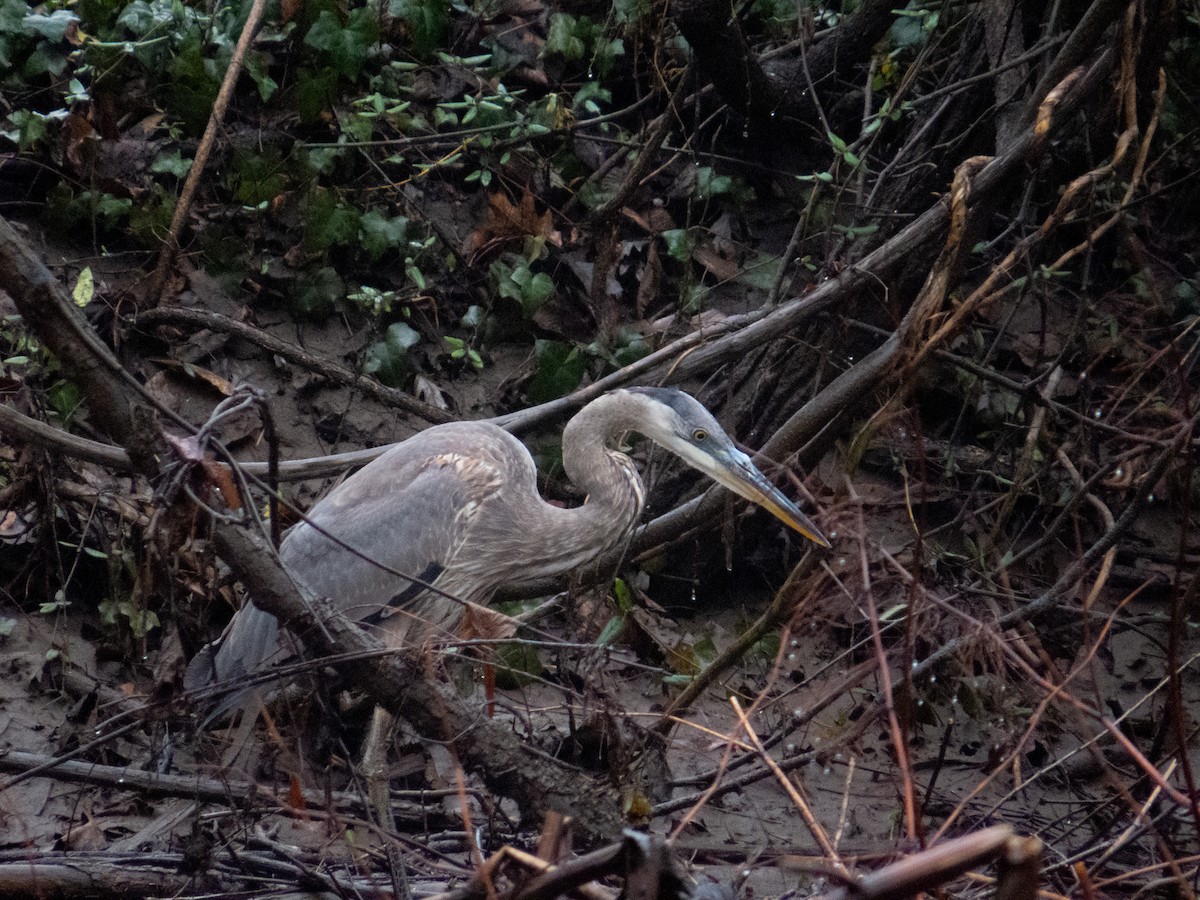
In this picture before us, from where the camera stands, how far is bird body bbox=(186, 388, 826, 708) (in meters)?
3.84

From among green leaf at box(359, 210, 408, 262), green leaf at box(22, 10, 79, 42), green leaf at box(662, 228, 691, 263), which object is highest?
green leaf at box(22, 10, 79, 42)

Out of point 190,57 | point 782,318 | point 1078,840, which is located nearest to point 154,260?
point 190,57

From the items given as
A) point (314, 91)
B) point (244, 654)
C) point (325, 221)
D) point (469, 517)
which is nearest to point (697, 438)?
point (469, 517)

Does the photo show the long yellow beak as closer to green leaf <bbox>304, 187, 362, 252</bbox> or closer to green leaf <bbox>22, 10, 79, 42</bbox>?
green leaf <bbox>304, 187, 362, 252</bbox>

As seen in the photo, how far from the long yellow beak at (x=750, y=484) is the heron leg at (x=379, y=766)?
1323 millimetres

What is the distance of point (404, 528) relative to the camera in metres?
3.91

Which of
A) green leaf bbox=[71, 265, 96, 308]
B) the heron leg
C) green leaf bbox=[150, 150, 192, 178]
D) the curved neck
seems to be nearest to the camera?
the heron leg

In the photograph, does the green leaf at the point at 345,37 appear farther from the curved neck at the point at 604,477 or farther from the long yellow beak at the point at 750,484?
the long yellow beak at the point at 750,484

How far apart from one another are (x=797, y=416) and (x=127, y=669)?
2553mm

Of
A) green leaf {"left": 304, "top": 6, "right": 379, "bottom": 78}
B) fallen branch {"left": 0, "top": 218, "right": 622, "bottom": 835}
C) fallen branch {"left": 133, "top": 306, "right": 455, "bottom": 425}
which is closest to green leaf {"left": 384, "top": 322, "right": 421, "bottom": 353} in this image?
fallen branch {"left": 133, "top": 306, "right": 455, "bottom": 425}

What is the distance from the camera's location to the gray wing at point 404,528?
12.6ft

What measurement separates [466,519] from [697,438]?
0.84 meters

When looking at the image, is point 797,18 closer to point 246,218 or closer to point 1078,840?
point 246,218

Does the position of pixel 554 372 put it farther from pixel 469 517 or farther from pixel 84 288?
pixel 84 288
